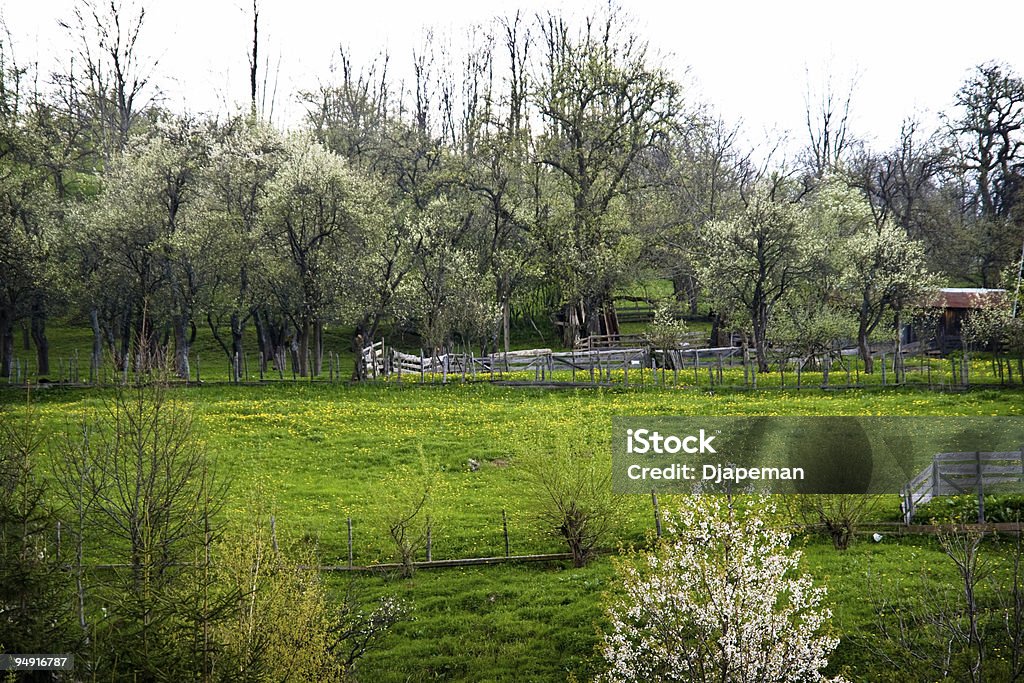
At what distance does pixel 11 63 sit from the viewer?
62.7 m

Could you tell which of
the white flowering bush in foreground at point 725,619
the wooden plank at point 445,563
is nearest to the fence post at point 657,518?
the wooden plank at point 445,563

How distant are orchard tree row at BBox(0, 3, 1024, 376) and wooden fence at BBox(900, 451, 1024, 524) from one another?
2050cm

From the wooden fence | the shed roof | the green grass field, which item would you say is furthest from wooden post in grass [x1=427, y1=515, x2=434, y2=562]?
the shed roof

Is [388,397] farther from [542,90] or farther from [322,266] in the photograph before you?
[542,90]

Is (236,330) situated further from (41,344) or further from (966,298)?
(966,298)

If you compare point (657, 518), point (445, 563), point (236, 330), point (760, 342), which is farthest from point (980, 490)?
point (236, 330)

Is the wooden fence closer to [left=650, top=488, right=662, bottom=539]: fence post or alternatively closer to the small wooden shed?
[left=650, top=488, right=662, bottom=539]: fence post

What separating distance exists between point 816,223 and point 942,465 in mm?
32698

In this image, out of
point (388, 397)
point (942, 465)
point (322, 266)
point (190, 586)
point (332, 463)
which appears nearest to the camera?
point (190, 586)

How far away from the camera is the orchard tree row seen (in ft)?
154

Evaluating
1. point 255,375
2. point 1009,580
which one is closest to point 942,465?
point 1009,580

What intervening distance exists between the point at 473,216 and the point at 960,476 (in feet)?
135

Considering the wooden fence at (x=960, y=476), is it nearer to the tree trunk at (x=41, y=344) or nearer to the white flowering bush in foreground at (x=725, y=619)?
the white flowering bush in foreground at (x=725, y=619)

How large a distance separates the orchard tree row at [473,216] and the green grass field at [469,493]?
597cm
